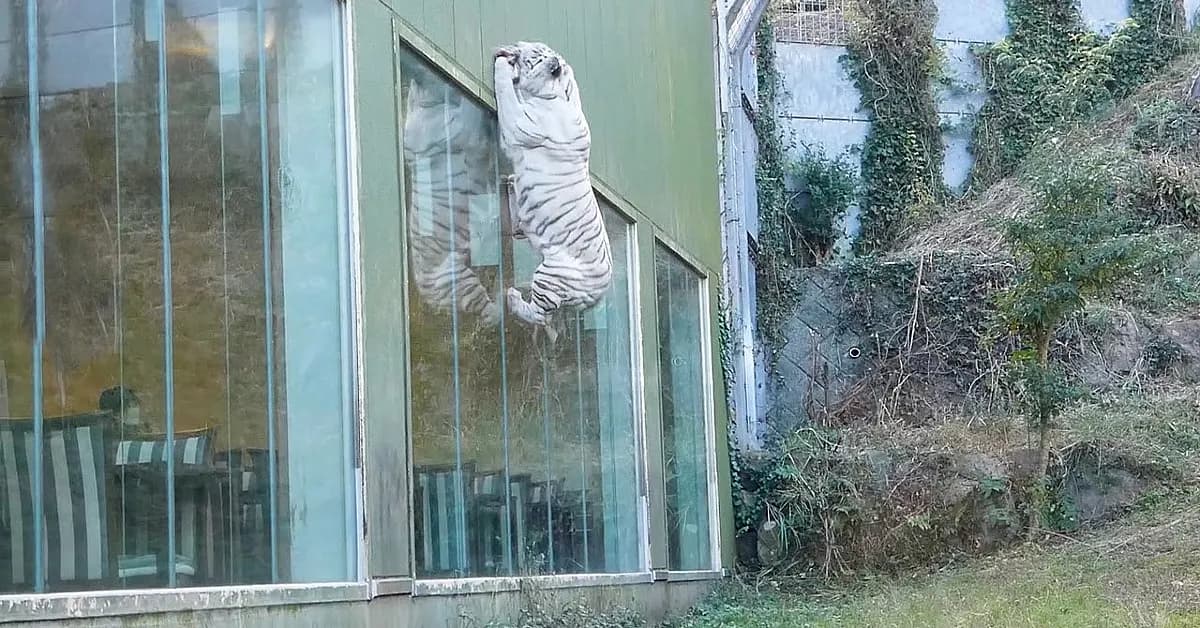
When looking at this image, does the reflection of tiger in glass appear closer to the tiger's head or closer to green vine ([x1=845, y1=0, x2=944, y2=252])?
the tiger's head

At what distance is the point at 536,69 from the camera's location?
6.91 meters

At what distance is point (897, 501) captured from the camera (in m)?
13.1

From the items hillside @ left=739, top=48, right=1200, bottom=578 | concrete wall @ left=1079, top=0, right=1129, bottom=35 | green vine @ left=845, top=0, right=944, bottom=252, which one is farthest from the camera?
concrete wall @ left=1079, top=0, right=1129, bottom=35

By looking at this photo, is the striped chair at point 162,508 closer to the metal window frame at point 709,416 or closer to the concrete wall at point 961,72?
the metal window frame at point 709,416

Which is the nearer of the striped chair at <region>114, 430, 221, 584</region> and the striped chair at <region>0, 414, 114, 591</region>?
the striped chair at <region>0, 414, 114, 591</region>

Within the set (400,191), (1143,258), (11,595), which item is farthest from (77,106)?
(1143,258)

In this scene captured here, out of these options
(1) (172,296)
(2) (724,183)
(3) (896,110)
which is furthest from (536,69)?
(3) (896,110)

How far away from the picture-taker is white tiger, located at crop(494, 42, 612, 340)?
6.84 m

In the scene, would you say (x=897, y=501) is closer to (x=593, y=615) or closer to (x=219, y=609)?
(x=593, y=615)

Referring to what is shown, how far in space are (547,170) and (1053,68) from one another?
1572cm

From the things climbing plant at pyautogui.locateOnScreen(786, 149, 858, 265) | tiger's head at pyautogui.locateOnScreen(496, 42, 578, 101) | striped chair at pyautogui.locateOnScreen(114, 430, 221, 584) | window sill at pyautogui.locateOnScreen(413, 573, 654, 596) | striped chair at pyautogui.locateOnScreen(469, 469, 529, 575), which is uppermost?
climbing plant at pyautogui.locateOnScreen(786, 149, 858, 265)

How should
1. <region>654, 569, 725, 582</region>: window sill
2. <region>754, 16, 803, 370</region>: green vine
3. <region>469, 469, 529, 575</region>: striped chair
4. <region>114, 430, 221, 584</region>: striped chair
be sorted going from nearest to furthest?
1. <region>114, 430, 221, 584</region>: striped chair
2. <region>469, 469, 529, 575</region>: striped chair
3. <region>654, 569, 725, 582</region>: window sill
4. <region>754, 16, 803, 370</region>: green vine

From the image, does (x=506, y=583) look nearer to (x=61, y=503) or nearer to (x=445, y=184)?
(x=445, y=184)

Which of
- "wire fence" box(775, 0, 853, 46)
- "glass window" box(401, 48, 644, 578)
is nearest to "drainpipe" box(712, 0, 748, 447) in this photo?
"glass window" box(401, 48, 644, 578)
